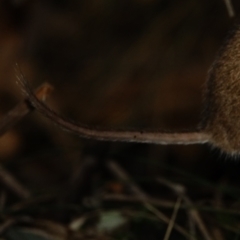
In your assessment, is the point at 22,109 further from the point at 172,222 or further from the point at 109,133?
the point at 172,222

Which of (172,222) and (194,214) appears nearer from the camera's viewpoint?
(172,222)

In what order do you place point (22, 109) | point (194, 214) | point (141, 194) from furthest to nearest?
1. point (141, 194)
2. point (194, 214)
3. point (22, 109)

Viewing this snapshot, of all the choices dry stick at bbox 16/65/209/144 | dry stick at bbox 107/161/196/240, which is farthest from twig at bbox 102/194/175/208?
dry stick at bbox 16/65/209/144

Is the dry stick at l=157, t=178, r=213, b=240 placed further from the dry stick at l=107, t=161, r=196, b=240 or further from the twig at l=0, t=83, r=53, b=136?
the twig at l=0, t=83, r=53, b=136

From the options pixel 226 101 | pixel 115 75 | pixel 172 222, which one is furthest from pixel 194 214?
pixel 115 75

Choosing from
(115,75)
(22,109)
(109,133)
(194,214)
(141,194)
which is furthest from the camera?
(115,75)

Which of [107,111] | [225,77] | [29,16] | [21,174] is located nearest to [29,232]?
[225,77]

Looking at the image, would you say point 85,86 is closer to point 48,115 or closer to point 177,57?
point 177,57
